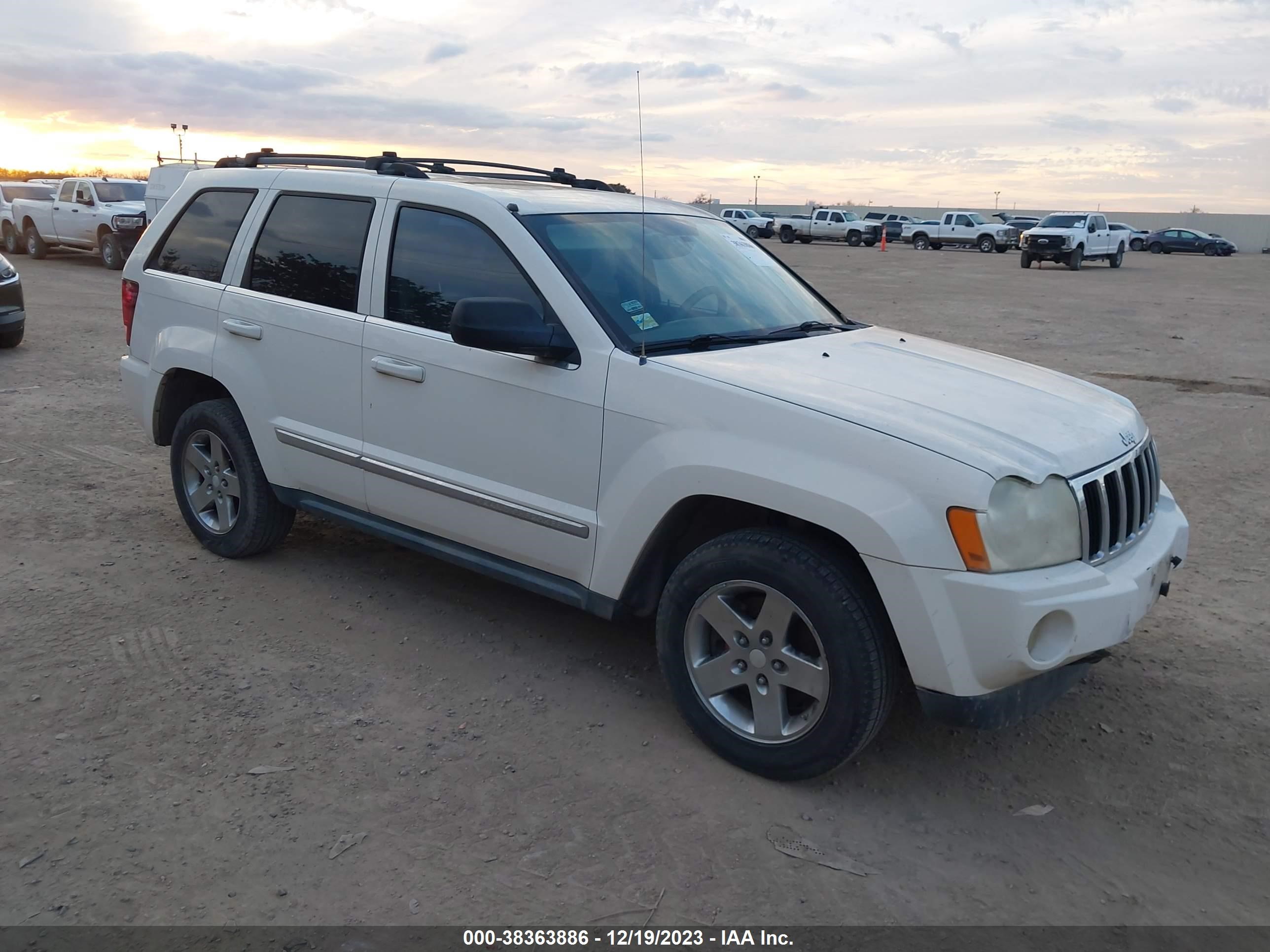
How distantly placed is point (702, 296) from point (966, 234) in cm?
4546

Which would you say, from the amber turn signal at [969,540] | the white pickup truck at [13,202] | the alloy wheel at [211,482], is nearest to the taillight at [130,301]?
the alloy wheel at [211,482]

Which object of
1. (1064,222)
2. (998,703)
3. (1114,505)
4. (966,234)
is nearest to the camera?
(998,703)

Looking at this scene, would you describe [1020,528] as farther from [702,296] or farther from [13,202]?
[13,202]

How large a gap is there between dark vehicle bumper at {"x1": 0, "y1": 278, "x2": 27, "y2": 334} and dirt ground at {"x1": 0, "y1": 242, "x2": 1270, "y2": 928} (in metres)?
6.24

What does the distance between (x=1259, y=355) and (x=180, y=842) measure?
13738 millimetres

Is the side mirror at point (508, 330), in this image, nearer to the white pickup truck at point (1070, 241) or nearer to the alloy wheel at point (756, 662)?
the alloy wheel at point (756, 662)

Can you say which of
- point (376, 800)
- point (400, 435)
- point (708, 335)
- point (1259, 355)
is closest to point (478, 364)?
point (400, 435)

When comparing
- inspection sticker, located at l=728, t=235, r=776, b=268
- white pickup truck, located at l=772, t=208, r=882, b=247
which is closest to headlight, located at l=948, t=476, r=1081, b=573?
inspection sticker, located at l=728, t=235, r=776, b=268

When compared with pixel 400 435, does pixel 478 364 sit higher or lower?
higher

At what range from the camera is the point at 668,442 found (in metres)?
3.60

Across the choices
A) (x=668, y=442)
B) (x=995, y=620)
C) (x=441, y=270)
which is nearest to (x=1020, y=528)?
(x=995, y=620)

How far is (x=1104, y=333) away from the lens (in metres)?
15.6

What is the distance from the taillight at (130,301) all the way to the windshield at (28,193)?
67.0 ft

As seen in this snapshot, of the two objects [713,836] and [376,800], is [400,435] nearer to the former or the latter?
[376,800]
